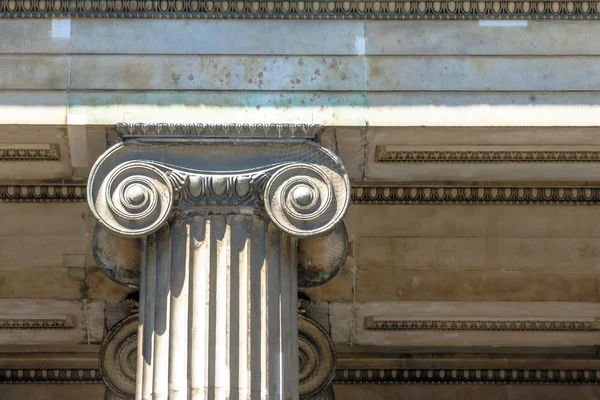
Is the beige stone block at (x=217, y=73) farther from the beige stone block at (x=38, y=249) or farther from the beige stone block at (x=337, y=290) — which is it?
the beige stone block at (x=337, y=290)

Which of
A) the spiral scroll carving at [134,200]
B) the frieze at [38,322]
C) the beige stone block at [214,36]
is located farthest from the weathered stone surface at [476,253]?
the spiral scroll carving at [134,200]

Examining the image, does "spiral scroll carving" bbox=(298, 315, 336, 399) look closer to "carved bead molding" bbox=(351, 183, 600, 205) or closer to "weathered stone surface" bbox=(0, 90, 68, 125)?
"carved bead molding" bbox=(351, 183, 600, 205)

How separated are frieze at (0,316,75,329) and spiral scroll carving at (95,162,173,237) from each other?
4.17m

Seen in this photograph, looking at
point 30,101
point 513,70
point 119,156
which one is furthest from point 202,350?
point 513,70

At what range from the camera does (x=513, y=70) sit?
51.0 ft

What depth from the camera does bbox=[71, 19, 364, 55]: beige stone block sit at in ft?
50.8

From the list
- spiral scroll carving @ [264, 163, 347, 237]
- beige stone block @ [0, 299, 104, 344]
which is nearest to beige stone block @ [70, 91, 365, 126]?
spiral scroll carving @ [264, 163, 347, 237]

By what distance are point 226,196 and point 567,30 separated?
391 cm

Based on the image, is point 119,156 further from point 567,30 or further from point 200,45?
point 567,30

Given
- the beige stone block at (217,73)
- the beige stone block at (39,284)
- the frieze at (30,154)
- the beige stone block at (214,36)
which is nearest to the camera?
the beige stone block at (217,73)

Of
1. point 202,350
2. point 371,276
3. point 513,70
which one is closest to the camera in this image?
point 202,350

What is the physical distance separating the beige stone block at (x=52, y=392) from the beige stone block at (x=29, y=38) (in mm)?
5946

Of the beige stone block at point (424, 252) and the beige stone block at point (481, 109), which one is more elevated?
the beige stone block at point (481, 109)

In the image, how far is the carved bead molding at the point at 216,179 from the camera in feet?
48.9
